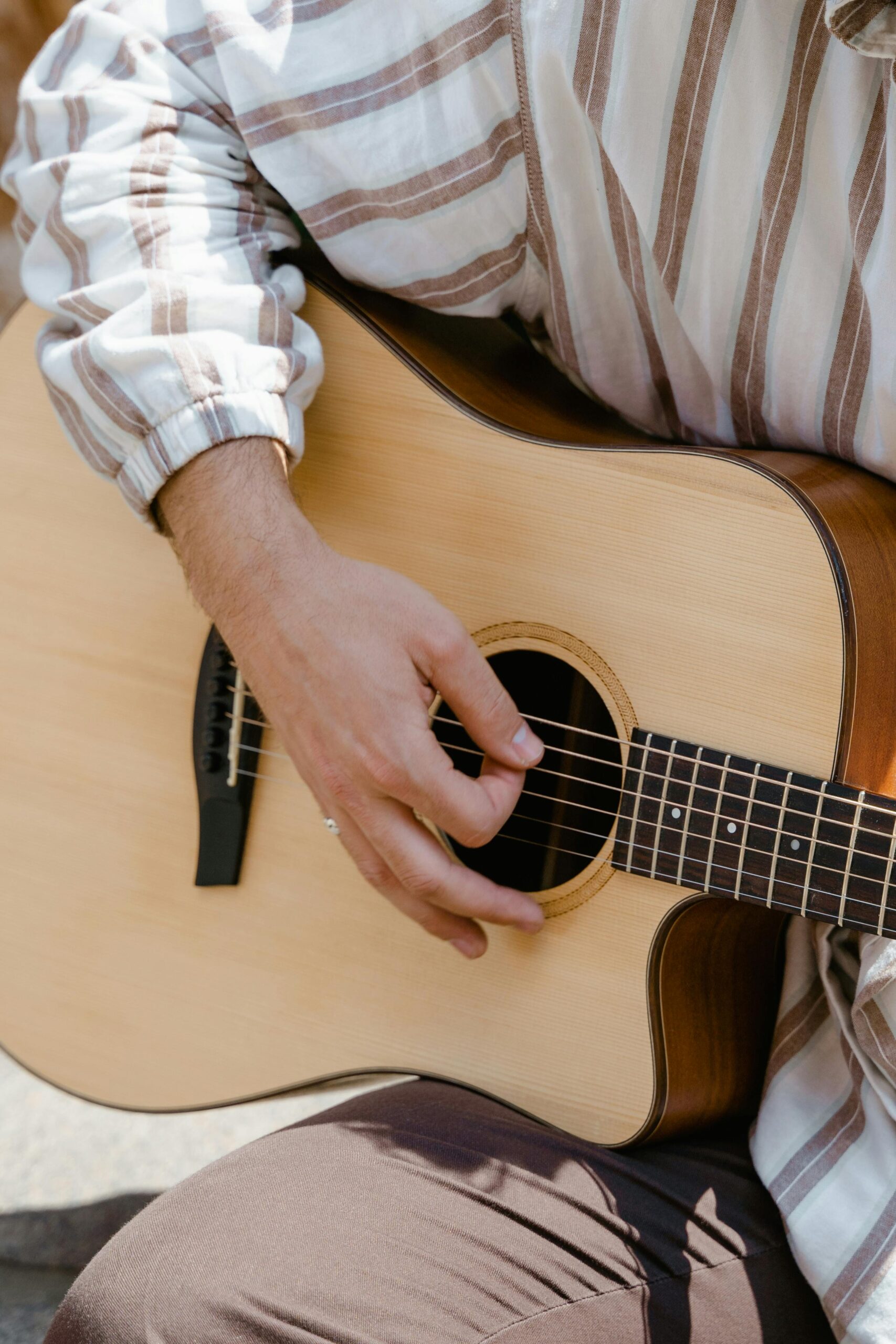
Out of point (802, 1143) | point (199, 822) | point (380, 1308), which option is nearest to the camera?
point (380, 1308)

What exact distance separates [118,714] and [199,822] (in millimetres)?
126

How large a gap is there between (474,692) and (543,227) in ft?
1.20

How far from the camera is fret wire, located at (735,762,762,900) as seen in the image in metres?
0.66

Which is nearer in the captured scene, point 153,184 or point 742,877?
point 742,877

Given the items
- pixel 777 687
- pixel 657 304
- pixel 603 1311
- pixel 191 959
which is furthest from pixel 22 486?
pixel 603 1311

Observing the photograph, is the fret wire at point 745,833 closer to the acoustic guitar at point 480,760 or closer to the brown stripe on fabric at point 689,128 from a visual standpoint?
the acoustic guitar at point 480,760

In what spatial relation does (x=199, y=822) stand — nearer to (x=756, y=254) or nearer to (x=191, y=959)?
(x=191, y=959)

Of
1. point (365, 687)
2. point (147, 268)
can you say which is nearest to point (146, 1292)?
point (365, 687)

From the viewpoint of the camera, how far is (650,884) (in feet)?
2.30

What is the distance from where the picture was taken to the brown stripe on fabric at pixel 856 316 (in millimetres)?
601

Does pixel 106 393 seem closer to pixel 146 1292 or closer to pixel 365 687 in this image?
pixel 365 687

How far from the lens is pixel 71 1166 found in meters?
1.13

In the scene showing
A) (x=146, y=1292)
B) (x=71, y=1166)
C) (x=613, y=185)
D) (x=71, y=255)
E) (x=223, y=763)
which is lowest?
(x=71, y=1166)

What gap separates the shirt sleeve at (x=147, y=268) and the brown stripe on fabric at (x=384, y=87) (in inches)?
2.4
